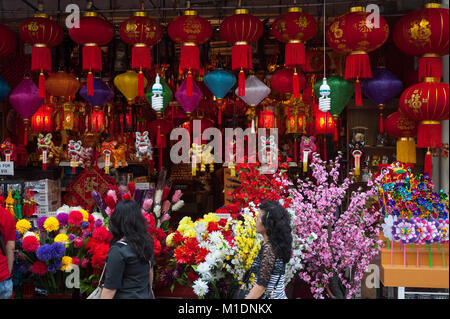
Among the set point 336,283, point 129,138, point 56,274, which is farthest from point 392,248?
point 129,138

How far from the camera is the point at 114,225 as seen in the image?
229 centimetres

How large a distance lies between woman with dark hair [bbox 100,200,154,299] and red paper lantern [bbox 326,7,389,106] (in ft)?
6.95

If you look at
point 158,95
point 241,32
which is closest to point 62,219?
point 158,95

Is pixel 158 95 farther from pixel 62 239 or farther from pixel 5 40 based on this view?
pixel 62 239

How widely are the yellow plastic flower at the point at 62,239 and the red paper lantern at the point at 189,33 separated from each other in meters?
1.61

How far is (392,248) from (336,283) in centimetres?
44

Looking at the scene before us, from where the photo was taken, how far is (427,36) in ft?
10.8

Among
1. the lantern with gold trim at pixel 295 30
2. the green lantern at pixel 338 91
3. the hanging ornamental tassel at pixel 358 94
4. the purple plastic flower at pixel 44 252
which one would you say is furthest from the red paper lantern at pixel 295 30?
the purple plastic flower at pixel 44 252

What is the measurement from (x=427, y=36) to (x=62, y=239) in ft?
8.83

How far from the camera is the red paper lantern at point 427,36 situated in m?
3.26

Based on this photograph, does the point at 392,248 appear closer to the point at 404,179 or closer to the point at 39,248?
the point at 404,179

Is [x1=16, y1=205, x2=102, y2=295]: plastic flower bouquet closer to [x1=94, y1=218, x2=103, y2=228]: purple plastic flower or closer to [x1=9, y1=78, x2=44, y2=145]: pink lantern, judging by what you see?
[x1=94, y1=218, x2=103, y2=228]: purple plastic flower

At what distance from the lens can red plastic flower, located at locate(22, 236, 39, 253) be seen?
298 cm

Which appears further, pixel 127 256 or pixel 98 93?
pixel 98 93
